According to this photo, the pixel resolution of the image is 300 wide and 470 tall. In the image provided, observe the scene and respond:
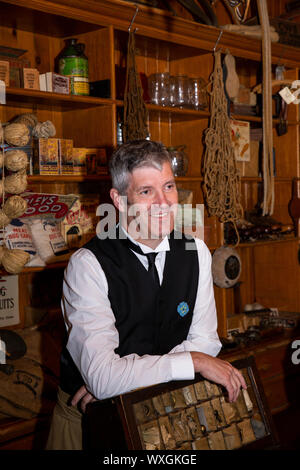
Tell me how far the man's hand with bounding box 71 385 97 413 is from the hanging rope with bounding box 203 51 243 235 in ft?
5.57

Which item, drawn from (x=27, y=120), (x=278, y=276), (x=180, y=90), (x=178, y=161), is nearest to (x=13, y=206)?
(x=27, y=120)

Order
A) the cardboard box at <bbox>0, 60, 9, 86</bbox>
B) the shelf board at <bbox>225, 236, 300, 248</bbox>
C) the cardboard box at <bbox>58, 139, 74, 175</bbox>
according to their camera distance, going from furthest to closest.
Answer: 1. the shelf board at <bbox>225, 236, 300, 248</bbox>
2. the cardboard box at <bbox>58, 139, 74, 175</bbox>
3. the cardboard box at <bbox>0, 60, 9, 86</bbox>

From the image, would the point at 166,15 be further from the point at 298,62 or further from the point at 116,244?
the point at 116,244

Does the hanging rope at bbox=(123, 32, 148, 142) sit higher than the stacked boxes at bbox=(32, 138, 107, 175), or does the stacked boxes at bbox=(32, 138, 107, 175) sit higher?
the hanging rope at bbox=(123, 32, 148, 142)

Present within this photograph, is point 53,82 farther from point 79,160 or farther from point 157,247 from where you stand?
point 157,247

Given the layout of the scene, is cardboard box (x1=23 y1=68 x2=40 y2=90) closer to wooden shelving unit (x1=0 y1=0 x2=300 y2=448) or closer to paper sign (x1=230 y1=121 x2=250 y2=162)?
wooden shelving unit (x1=0 y1=0 x2=300 y2=448)

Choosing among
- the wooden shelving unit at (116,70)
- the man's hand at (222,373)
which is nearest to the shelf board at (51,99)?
the wooden shelving unit at (116,70)

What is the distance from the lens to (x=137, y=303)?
169 centimetres

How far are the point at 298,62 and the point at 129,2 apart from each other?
1.54m

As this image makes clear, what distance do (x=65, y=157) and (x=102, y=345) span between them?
1.33m

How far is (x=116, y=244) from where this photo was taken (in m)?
1.73

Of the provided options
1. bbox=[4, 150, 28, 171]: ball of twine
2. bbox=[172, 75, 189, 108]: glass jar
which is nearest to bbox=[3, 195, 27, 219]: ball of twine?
bbox=[4, 150, 28, 171]: ball of twine

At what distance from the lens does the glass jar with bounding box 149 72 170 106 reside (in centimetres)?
295
